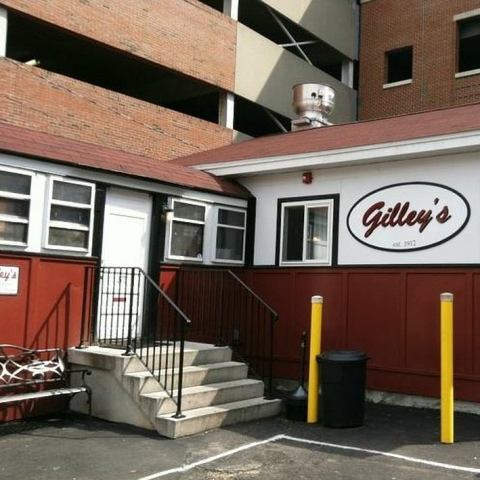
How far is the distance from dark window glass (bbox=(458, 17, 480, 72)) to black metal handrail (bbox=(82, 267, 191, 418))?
58.7 ft

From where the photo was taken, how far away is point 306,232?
10867mm

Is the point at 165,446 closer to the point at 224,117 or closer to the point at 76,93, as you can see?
the point at 76,93

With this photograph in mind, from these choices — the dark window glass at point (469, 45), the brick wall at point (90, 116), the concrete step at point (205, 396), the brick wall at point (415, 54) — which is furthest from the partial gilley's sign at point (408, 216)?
the dark window glass at point (469, 45)

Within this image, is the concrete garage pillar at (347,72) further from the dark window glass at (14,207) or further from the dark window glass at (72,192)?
the dark window glass at (14,207)

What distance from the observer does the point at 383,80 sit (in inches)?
982

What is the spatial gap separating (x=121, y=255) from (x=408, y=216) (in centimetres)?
436

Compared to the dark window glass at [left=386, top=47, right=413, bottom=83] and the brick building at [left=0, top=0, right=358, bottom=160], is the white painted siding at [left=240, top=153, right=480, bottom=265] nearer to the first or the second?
the brick building at [left=0, top=0, right=358, bottom=160]

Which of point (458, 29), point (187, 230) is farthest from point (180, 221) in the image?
point (458, 29)

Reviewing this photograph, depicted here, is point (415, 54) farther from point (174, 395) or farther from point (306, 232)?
point (174, 395)

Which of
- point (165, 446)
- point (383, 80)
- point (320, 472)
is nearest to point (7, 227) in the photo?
point (165, 446)

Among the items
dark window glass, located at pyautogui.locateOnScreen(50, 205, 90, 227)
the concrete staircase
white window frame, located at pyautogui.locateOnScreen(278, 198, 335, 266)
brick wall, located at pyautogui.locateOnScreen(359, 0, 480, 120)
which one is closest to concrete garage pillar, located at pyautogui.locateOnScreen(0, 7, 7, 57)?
dark window glass, located at pyautogui.locateOnScreen(50, 205, 90, 227)

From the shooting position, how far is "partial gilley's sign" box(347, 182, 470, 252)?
365 inches

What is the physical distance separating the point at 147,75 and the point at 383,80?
10131mm

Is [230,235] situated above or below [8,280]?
above
